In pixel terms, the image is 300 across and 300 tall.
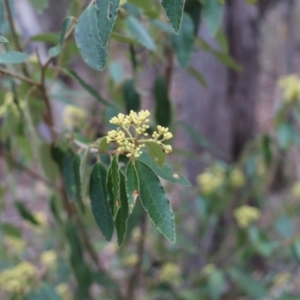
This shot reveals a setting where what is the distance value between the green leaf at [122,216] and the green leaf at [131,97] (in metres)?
0.48

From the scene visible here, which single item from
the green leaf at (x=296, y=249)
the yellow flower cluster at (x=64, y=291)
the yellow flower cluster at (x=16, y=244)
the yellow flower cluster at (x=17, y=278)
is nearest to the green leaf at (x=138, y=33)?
the yellow flower cluster at (x=17, y=278)

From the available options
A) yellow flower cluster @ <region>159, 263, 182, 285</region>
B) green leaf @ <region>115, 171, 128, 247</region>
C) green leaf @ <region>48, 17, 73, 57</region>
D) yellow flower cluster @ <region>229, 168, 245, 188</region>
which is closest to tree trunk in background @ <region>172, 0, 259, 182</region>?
yellow flower cluster @ <region>229, 168, 245, 188</region>

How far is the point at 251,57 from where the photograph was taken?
2.02m

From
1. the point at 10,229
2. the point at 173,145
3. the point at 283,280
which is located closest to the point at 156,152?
the point at 10,229

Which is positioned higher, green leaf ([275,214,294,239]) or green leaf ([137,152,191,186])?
green leaf ([137,152,191,186])

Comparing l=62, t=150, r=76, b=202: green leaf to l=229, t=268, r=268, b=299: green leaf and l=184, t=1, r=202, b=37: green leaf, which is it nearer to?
l=184, t=1, r=202, b=37: green leaf

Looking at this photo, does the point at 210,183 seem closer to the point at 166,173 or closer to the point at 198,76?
the point at 198,76

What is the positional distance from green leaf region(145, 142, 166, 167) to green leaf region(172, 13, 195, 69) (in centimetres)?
38

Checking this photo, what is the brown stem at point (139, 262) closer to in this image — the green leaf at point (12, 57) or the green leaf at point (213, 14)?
the green leaf at point (213, 14)

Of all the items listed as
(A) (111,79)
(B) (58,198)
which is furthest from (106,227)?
(A) (111,79)

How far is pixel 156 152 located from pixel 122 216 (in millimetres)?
78

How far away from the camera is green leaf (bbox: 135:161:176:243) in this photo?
0.47 meters

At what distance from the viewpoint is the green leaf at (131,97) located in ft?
3.17

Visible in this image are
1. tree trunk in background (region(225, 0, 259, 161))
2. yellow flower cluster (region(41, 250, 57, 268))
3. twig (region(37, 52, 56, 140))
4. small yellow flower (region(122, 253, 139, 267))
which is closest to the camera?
twig (region(37, 52, 56, 140))
